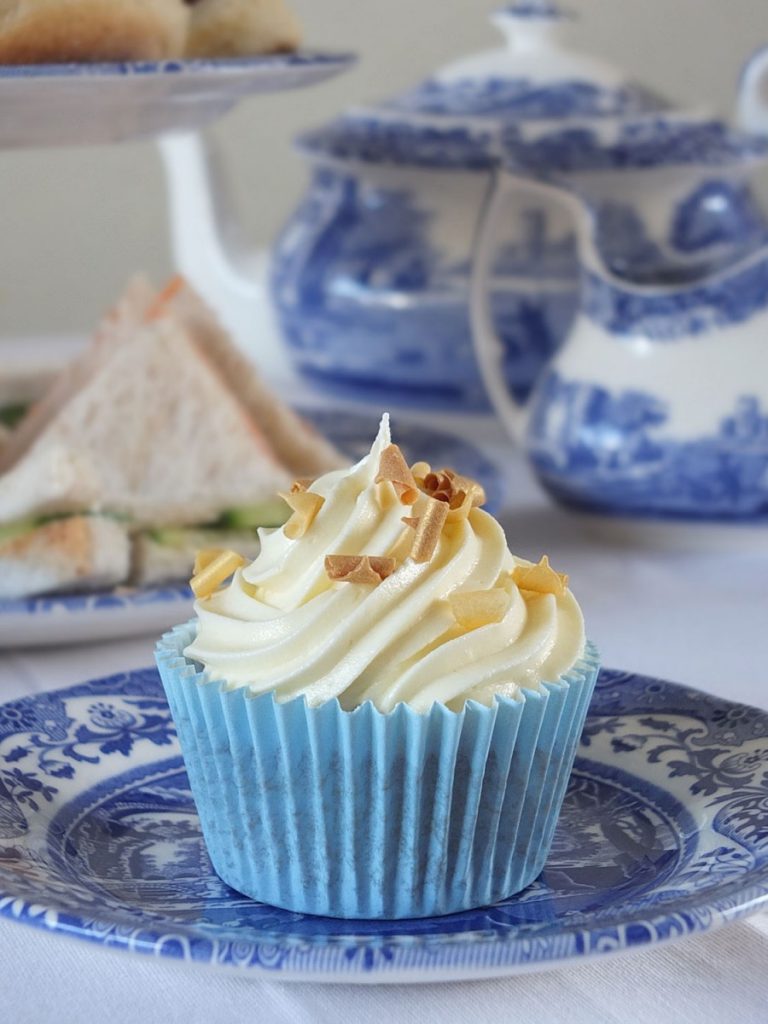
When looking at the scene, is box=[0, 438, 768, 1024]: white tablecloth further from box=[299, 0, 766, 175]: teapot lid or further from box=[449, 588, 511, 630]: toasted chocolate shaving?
box=[299, 0, 766, 175]: teapot lid

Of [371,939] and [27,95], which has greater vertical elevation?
[27,95]

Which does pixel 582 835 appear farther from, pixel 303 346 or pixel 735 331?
pixel 303 346

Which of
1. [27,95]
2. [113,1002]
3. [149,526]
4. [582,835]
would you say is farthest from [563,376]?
[113,1002]

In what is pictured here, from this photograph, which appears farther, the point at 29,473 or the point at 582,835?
the point at 29,473

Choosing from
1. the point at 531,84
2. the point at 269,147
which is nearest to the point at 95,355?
the point at 531,84

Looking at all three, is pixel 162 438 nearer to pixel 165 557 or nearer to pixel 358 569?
pixel 165 557

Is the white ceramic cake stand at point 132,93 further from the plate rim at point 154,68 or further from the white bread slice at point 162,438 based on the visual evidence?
the white bread slice at point 162,438

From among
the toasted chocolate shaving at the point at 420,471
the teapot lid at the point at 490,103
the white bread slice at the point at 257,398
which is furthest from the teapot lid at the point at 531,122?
the toasted chocolate shaving at the point at 420,471
